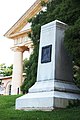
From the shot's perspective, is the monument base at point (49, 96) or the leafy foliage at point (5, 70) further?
the leafy foliage at point (5, 70)

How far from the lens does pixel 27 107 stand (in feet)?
32.9

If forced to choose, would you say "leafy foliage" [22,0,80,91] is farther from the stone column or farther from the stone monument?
the stone column

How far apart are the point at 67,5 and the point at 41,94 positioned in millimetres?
4046

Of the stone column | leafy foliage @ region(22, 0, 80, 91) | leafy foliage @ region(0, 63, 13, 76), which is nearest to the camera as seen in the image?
leafy foliage @ region(22, 0, 80, 91)

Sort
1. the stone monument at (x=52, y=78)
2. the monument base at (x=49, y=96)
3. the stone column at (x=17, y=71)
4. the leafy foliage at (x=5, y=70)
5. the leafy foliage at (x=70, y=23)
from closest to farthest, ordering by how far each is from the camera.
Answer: the monument base at (x=49, y=96) < the stone monument at (x=52, y=78) < the leafy foliage at (x=70, y=23) < the stone column at (x=17, y=71) < the leafy foliage at (x=5, y=70)

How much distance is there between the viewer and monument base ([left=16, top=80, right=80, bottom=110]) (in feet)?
31.0

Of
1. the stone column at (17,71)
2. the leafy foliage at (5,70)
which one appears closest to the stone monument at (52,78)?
the stone column at (17,71)

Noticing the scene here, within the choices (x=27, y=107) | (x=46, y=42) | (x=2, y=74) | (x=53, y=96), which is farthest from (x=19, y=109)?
(x=2, y=74)

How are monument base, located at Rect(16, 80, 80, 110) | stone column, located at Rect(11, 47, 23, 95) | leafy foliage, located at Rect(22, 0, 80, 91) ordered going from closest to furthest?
monument base, located at Rect(16, 80, 80, 110) < leafy foliage, located at Rect(22, 0, 80, 91) < stone column, located at Rect(11, 47, 23, 95)

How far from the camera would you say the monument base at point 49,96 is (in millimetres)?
9438

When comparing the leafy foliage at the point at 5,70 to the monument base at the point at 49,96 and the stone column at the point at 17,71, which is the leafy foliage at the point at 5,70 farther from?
the monument base at the point at 49,96

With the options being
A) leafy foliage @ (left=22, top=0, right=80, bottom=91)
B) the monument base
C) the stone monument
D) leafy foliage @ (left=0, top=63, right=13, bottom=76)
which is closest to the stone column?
leafy foliage @ (left=0, top=63, right=13, bottom=76)

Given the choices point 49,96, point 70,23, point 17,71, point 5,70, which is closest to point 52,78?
point 49,96

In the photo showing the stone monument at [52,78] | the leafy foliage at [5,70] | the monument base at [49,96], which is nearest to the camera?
the monument base at [49,96]
